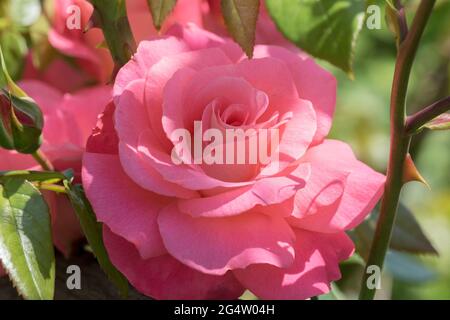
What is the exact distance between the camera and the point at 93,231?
1.68ft

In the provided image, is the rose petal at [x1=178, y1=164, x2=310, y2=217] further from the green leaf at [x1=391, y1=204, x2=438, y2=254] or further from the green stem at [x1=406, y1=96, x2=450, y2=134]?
the green leaf at [x1=391, y1=204, x2=438, y2=254]

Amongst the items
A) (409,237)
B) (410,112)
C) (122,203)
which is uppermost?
(122,203)

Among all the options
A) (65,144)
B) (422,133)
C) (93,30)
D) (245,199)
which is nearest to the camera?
(245,199)

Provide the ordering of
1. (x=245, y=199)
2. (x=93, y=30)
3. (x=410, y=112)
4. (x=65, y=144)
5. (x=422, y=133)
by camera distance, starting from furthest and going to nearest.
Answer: (x=410, y=112) < (x=422, y=133) < (x=93, y=30) < (x=65, y=144) < (x=245, y=199)

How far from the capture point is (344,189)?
52 cm

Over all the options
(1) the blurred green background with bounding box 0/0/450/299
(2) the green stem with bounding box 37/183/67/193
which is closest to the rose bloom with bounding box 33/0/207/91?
(2) the green stem with bounding box 37/183/67/193

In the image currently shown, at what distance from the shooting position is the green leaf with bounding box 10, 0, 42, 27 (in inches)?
32.7

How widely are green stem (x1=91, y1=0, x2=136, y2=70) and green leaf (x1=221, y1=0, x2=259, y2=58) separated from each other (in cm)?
7

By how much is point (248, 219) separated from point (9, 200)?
142 mm

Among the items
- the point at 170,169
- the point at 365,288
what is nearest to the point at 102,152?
the point at 170,169

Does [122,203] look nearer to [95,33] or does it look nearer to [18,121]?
[18,121]

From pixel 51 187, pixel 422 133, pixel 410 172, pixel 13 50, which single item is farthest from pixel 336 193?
pixel 422 133

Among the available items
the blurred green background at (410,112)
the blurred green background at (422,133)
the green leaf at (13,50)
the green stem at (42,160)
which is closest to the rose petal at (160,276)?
the green stem at (42,160)

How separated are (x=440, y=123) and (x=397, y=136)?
28mm
